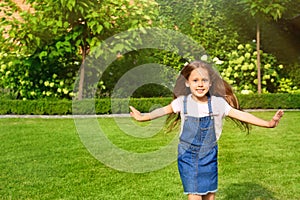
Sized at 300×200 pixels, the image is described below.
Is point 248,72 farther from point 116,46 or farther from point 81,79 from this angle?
point 81,79

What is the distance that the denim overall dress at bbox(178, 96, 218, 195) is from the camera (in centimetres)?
262

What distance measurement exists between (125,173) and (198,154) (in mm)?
2002

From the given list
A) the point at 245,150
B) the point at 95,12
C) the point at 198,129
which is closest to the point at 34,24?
the point at 95,12

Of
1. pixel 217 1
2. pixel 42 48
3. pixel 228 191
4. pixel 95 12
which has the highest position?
pixel 217 1

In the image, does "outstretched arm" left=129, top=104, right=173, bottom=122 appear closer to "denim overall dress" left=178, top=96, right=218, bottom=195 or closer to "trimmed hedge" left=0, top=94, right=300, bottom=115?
"denim overall dress" left=178, top=96, right=218, bottom=195

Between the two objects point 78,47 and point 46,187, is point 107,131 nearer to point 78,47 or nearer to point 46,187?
point 46,187

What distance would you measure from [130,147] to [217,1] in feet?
23.7

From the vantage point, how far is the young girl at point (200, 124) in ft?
8.61

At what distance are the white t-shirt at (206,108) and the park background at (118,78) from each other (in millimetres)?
1184

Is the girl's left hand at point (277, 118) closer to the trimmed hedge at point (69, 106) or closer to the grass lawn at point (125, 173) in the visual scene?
the grass lawn at point (125, 173)

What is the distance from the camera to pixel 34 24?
9.46 meters

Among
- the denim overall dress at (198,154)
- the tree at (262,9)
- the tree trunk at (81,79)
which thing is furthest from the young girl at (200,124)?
the tree at (262,9)

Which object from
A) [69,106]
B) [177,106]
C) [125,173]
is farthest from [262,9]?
[177,106]

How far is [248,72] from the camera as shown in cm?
1108
